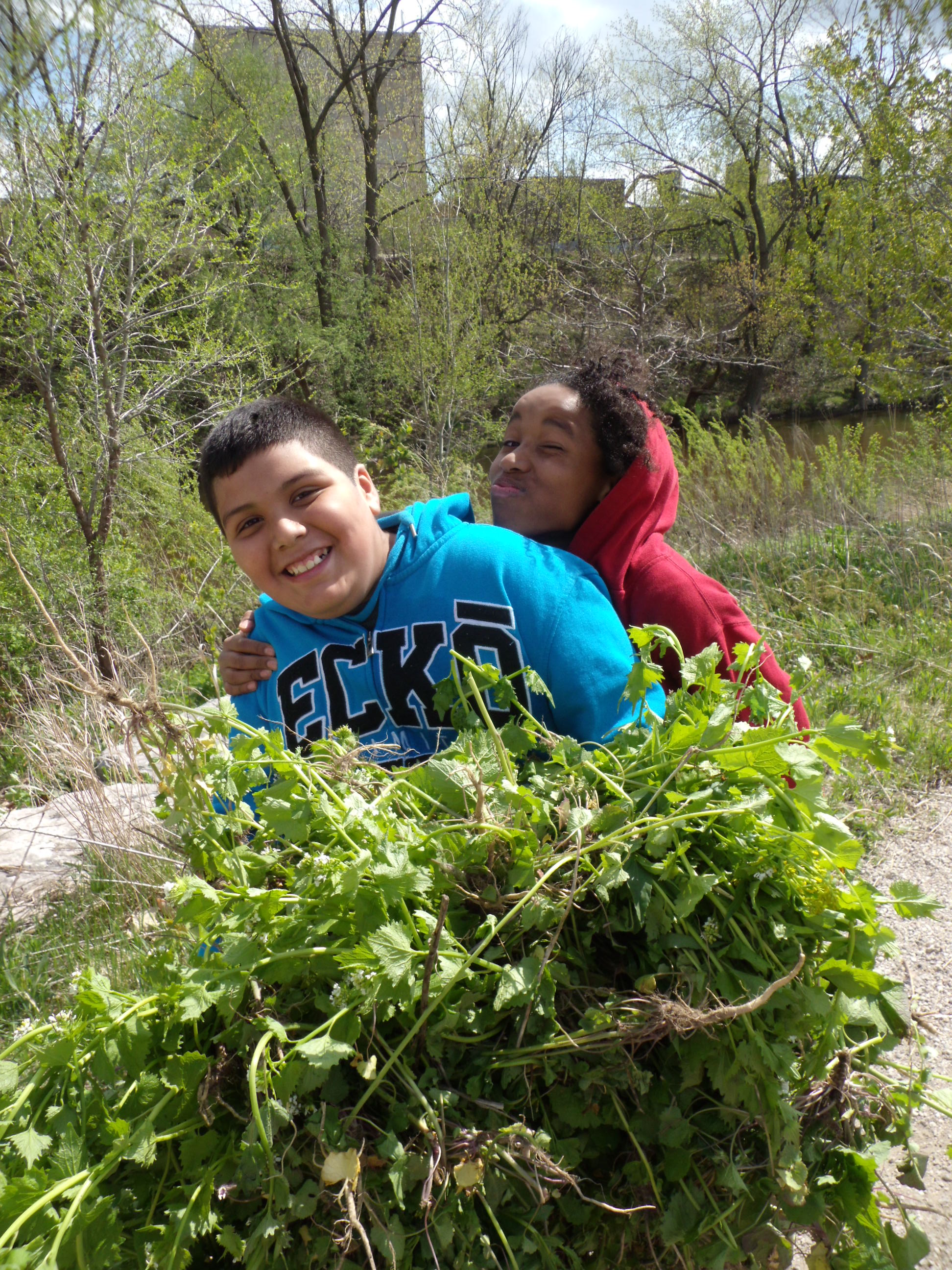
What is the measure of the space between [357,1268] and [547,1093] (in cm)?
25

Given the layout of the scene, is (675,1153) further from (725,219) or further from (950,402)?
(725,219)

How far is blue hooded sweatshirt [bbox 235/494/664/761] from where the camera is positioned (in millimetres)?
1637

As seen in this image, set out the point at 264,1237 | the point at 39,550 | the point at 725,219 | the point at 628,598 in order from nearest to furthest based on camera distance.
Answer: the point at 264,1237
the point at 628,598
the point at 39,550
the point at 725,219

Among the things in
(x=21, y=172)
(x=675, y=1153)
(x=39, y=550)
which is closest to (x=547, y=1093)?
(x=675, y=1153)

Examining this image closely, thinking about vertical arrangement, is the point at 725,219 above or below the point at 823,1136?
above

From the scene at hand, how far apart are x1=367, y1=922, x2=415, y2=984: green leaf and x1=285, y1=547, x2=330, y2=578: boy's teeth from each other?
109cm

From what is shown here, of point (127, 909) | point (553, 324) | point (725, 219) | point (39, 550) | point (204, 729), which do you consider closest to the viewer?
point (204, 729)

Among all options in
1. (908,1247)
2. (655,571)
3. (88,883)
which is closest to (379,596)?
(655,571)

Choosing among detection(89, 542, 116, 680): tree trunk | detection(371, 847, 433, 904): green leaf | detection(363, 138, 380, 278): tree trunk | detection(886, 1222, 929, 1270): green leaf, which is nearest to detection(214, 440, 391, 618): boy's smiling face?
detection(371, 847, 433, 904): green leaf

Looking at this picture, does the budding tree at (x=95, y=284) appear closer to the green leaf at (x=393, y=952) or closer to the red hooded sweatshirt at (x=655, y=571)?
the red hooded sweatshirt at (x=655, y=571)

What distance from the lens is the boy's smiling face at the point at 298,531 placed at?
5.85 ft

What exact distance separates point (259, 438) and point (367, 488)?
38 centimetres

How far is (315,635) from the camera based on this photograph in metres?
1.93

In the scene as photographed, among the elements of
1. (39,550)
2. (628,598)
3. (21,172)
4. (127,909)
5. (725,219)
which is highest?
(725,219)
